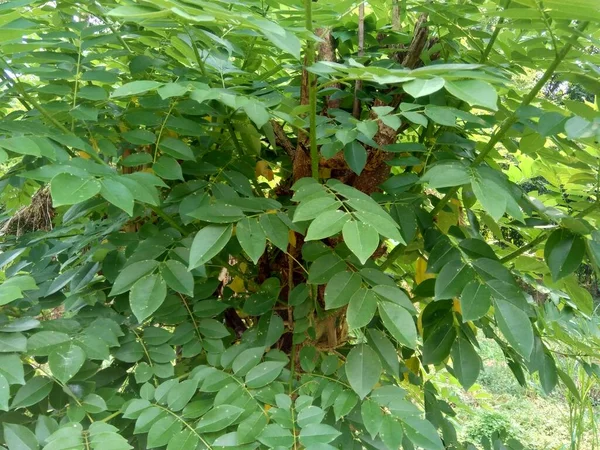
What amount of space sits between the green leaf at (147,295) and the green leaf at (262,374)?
0.12 meters

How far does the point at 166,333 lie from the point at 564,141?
1.75 ft

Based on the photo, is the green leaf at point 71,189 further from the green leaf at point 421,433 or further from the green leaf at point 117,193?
the green leaf at point 421,433

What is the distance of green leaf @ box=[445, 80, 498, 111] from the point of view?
1.28 feet

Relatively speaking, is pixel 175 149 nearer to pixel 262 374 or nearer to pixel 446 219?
pixel 262 374

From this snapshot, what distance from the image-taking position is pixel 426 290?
64cm

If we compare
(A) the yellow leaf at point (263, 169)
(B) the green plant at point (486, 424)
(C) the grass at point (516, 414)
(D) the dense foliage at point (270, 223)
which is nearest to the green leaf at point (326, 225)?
(D) the dense foliage at point (270, 223)

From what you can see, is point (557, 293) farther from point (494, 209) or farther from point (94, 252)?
point (94, 252)

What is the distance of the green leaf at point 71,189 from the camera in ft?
1.37

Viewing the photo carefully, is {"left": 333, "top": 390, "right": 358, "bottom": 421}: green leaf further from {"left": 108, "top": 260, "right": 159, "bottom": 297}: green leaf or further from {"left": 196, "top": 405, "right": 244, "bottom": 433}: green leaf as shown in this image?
{"left": 108, "top": 260, "right": 159, "bottom": 297}: green leaf

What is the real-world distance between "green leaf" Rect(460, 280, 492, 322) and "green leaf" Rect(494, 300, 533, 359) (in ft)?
0.04

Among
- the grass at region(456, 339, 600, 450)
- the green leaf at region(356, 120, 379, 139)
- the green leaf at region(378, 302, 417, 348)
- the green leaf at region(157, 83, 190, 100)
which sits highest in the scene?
the green leaf at region(157, 83, 190, 100)

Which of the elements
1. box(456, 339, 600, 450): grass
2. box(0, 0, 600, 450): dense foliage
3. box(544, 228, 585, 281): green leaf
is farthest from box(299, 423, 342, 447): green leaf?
box(456, 339, 600, 450): grass

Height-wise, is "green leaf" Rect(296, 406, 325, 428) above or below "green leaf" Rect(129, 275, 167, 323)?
below

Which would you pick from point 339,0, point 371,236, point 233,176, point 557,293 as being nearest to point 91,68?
point 233,176
